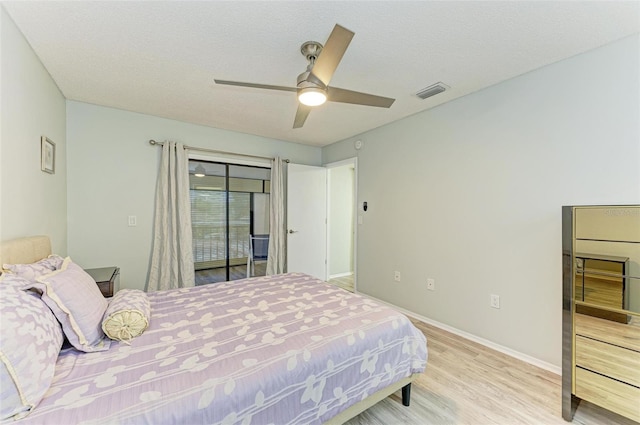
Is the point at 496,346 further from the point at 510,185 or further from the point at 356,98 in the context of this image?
the point at 356,98

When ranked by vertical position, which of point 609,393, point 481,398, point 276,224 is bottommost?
point 481,398

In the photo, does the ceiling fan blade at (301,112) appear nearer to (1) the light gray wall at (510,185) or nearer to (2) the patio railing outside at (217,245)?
(1) the light gray wall at (510,185)

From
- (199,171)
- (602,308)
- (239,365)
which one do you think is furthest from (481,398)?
(199,171)

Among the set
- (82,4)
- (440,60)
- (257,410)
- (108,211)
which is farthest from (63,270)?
(440,60)

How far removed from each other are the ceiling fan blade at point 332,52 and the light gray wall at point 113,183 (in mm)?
2615

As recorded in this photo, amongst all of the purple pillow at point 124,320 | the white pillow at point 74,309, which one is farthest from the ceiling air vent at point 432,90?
the white pillow at point 74,309

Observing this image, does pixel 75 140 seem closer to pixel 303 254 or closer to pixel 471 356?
pixel 303 254

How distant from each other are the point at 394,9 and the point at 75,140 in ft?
11.3

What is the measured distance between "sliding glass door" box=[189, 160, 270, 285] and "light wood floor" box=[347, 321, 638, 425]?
9.58ft

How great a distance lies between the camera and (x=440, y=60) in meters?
2.09

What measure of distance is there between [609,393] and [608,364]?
166 mm

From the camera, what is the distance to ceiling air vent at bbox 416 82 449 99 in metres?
2.48

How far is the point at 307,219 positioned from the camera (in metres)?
4.57

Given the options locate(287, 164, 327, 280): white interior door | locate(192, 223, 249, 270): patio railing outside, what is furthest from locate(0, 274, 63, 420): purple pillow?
locate(287, 164, 327, 280): white interior door
